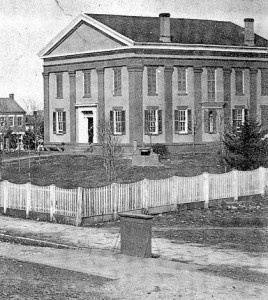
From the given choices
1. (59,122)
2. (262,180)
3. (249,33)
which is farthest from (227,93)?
(262,180)

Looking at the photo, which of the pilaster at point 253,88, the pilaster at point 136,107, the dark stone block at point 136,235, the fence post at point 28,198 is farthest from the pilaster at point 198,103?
the dark stone block at point 136,235

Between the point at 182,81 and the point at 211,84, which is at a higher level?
the point at 182,81

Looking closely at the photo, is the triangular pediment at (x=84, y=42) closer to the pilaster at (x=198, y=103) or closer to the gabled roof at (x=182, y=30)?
the gabled roof at (x=182, y=30)

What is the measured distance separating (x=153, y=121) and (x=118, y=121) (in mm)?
2460

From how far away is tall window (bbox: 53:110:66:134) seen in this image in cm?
5334

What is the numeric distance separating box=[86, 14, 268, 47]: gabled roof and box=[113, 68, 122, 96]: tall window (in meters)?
2.53

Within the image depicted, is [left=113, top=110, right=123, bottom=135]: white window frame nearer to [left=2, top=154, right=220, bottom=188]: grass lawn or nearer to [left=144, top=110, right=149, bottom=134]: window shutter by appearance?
[left=144, top=110, right=149, bottom=134]: window shutter

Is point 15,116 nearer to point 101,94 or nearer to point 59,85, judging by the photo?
point 59,85

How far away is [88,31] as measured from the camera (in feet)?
164

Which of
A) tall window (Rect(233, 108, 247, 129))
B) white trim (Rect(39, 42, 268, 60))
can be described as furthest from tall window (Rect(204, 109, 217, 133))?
white trim (Rect(39, 42, 268, 60))

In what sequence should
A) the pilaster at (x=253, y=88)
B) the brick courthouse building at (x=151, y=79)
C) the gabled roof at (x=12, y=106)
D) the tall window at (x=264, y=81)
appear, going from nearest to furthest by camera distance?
the brick courthouse building at (x=151, y=79) < the pilaster at (x=253, y=88) < the tall window at (x=264, y=81) < the gabled roof at (x=12, y=106)

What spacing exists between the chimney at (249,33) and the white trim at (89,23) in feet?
36.3

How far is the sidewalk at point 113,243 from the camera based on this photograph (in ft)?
46.9

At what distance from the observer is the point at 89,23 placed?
49469mm
